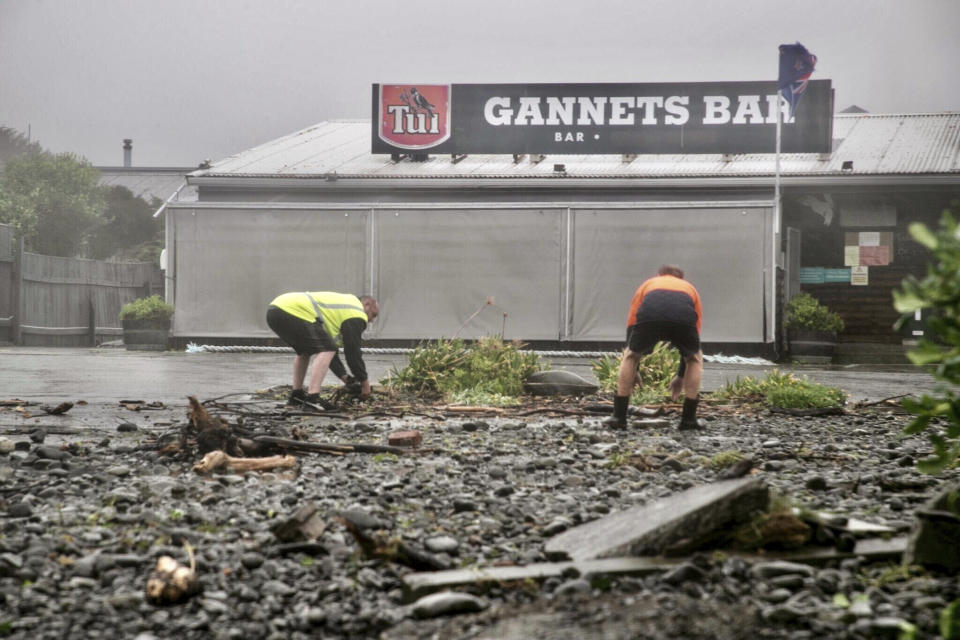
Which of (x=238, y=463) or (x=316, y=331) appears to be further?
(x=316, y=331)

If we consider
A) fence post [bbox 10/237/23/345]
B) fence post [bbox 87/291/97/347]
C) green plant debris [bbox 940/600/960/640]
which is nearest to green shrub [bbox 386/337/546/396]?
green plant debris [bbox 940/600/960/640]

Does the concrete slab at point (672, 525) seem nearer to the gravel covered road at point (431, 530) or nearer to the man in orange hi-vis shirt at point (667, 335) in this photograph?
the gravel covered road at point (431, 530)

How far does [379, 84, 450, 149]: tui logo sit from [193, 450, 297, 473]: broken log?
52.2 feet

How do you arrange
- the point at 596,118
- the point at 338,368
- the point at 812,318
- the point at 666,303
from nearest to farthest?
1. the point at 666,303
2. the point at 338,368
3. the point at 812,318
4. the point at 596,118

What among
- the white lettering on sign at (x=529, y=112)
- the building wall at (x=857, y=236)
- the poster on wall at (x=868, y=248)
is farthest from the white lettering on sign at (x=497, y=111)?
the poster on wall at (x=868, y=248)

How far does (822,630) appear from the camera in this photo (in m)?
2.71

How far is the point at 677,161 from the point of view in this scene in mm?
20422

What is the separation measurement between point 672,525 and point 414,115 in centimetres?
1827

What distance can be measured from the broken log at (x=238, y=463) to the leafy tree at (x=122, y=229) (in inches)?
1482

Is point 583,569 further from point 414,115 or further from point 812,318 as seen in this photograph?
point 414,115

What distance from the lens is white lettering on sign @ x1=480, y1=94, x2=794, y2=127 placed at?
19.6 meters

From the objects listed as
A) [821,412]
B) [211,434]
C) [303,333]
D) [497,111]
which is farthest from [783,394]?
[497,111]

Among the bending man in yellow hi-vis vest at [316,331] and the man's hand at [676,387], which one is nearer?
the bending man in yellow hi-vis vest at [316,331]

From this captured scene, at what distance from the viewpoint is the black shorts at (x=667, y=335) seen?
759cm
